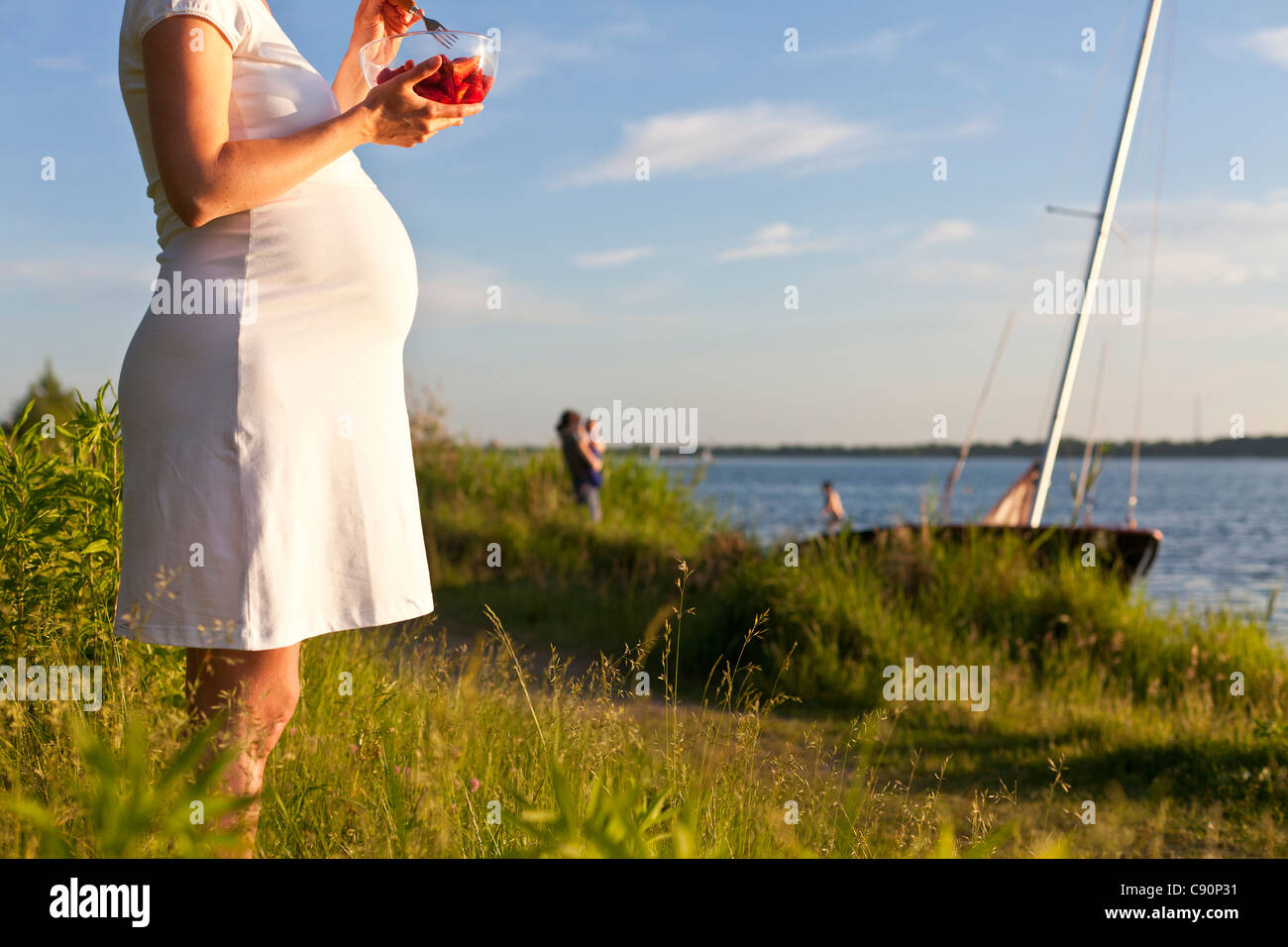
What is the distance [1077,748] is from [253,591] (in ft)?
16.2

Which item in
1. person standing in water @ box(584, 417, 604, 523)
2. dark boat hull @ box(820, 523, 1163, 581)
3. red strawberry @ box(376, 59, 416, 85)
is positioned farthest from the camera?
person standing in water @ box(584, 417, 604, 523)

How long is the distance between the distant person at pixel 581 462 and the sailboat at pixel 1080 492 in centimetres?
517

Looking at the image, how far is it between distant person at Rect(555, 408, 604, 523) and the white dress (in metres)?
10.6

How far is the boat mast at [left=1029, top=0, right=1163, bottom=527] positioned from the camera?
875cm

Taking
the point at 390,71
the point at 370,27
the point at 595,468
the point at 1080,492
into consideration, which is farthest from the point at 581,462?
the point at 390,71

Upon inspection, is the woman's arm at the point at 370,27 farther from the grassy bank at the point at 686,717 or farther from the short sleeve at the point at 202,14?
the grassy bank at the point at 686,717

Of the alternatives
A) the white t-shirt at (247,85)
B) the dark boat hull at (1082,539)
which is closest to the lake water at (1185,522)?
the dark boat hull at (1082,539)

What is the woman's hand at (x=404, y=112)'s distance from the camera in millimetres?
1819

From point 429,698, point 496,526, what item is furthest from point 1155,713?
point 496,526

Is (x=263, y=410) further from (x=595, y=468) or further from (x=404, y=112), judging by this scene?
(x=595, y=468)

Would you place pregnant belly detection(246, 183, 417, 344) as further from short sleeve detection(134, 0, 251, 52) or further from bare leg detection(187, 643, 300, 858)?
bare leg detection(187, 643, 300, 858)

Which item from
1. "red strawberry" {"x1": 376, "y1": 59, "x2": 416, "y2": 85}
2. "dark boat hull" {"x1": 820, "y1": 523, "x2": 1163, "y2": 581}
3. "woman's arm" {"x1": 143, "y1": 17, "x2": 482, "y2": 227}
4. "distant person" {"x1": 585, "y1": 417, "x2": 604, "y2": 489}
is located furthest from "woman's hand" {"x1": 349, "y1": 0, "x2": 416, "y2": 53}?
"distant person" {"x1": 585, "y1": 417, "x2": 604, "y2": 489}

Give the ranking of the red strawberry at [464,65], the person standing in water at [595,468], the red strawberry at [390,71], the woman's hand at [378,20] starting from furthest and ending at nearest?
the person standing in water at [595,468] < the woman's hand at [378,20] < the red strawberry at [390,71] < the red strawberry at [464,65]
